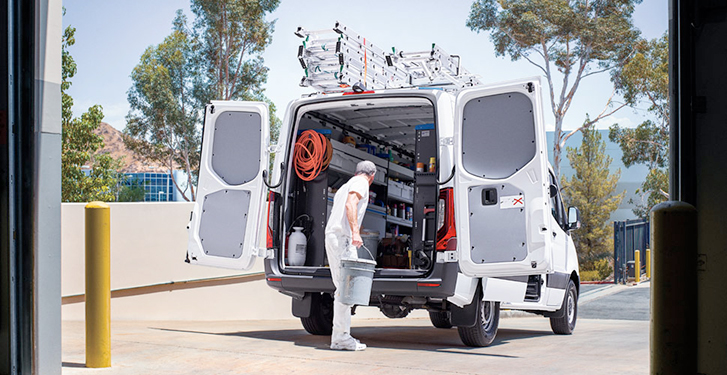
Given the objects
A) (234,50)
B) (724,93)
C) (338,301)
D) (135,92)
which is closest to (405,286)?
(338,301)

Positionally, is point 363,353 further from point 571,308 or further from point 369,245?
point 571,308

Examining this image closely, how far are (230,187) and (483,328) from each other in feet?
8.97

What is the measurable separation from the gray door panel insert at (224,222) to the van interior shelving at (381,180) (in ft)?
1.33

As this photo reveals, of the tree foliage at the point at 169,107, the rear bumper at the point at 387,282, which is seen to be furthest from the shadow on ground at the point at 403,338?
the tree foliage at the point at 169,107

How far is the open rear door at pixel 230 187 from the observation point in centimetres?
719

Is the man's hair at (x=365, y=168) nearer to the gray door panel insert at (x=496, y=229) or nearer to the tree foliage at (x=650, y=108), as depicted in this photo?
the gray door panel insert at (x=496, y=229)

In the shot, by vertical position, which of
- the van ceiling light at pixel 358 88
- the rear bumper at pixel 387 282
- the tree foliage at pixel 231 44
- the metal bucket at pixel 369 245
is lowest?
the rear bumper at pixel 387 282

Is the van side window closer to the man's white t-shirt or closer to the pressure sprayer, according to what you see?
the man's white t-shirt

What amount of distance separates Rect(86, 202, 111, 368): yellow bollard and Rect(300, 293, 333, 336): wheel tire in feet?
9.41

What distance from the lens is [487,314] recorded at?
285 inches

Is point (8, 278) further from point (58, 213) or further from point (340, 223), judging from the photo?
point (340, 223)

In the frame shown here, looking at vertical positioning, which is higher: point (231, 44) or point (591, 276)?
point (231, 44)

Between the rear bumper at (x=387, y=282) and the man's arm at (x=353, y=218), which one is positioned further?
the man's arm at (x=353, y=218)

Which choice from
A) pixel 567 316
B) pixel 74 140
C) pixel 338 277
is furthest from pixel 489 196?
pixel 74 140
